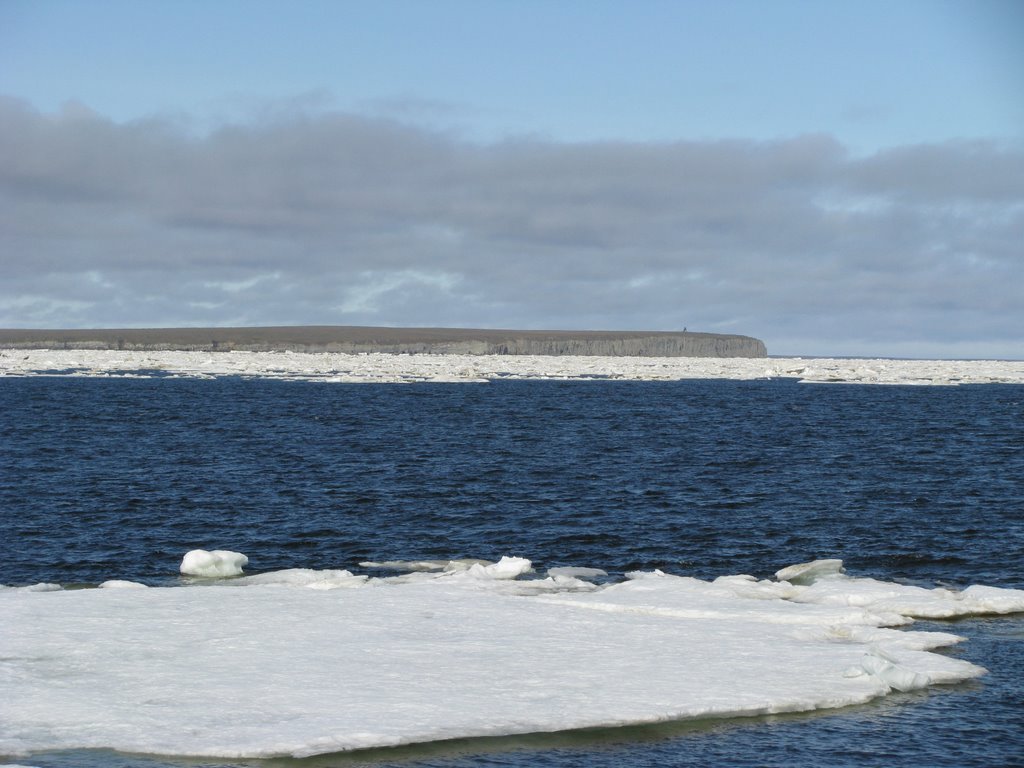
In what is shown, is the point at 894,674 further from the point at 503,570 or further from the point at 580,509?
the point at 580,509

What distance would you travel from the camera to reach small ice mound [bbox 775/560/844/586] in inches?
680

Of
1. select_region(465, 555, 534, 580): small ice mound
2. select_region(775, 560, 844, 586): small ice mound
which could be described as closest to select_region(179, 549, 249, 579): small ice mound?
select_region(465, 555, 534, 580): small ice mound

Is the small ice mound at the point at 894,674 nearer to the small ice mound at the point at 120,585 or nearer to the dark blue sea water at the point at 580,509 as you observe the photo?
the dark blue sea water at the point at 580,509

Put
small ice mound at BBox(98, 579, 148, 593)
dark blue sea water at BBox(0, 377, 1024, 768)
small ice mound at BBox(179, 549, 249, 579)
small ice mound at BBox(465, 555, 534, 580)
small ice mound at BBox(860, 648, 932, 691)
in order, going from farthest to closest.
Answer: small ice mound at BBox(179, 549, 249, 579), small ice mound at BBox(465, 555, 534, 580), small ice mound at BBox(98, 579, 148, 593), small ice mound at BBox(860, 648, 932, 691), dark blue sea water at BBox(0, 377, 1024, 768)

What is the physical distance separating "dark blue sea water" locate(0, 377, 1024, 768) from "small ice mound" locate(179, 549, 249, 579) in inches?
18.7

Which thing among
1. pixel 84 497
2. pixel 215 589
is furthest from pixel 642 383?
pixel 215 589

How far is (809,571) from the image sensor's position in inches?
689

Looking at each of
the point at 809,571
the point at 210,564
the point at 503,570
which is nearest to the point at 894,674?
the point at 809,571

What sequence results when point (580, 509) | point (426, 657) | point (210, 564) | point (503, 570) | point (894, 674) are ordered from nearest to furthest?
1. point (894, 674)
2. point (426, 657)
3. point (503, 570)
4. point (210, 564)
5. point (580, 509)

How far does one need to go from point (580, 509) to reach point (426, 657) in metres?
13.2

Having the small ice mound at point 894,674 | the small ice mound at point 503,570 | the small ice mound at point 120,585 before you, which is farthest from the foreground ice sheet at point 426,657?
the small ice mound at point 503,570

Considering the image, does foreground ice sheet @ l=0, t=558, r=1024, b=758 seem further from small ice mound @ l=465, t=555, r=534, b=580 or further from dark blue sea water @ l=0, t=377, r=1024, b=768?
small ice mound @ l=465, t=555, r=534, b=580

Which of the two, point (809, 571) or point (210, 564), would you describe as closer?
point (210, 564)

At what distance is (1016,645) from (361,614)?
8.09 metres
